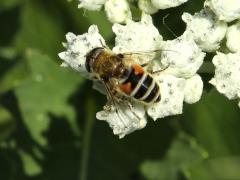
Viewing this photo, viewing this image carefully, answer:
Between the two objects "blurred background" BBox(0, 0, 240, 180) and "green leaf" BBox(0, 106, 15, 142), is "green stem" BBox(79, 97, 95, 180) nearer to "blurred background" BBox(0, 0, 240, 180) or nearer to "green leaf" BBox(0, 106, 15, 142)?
"blurred background" BBox(0, 0, 240, 180)

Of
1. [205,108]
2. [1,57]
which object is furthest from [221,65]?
[1,57]

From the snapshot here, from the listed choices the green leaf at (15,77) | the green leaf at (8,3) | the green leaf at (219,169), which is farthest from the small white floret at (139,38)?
the green leaf at (8,3)

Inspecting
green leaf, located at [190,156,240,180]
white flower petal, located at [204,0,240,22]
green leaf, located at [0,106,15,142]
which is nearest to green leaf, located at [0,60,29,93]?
green leaf, located at [0,106,15,142]

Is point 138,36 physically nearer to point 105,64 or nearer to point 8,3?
point 105,64

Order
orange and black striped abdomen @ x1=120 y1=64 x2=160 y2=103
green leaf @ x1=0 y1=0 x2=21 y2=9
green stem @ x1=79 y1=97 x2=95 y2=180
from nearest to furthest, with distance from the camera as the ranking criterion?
orange and black striped abdomen @ x1=120 y1=64 x2=160 y2=103
green stem @ x1=79 y1=97 x2=95 y2=180
green leaf @ x1=0 y1=0 x2=21 y2=9

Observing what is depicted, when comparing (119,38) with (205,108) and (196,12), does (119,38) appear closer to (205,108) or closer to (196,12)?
(196,12)

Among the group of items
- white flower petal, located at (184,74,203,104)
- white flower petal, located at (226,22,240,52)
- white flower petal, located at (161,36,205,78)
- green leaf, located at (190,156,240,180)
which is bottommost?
green leaf, located at (190,156,240,180)
